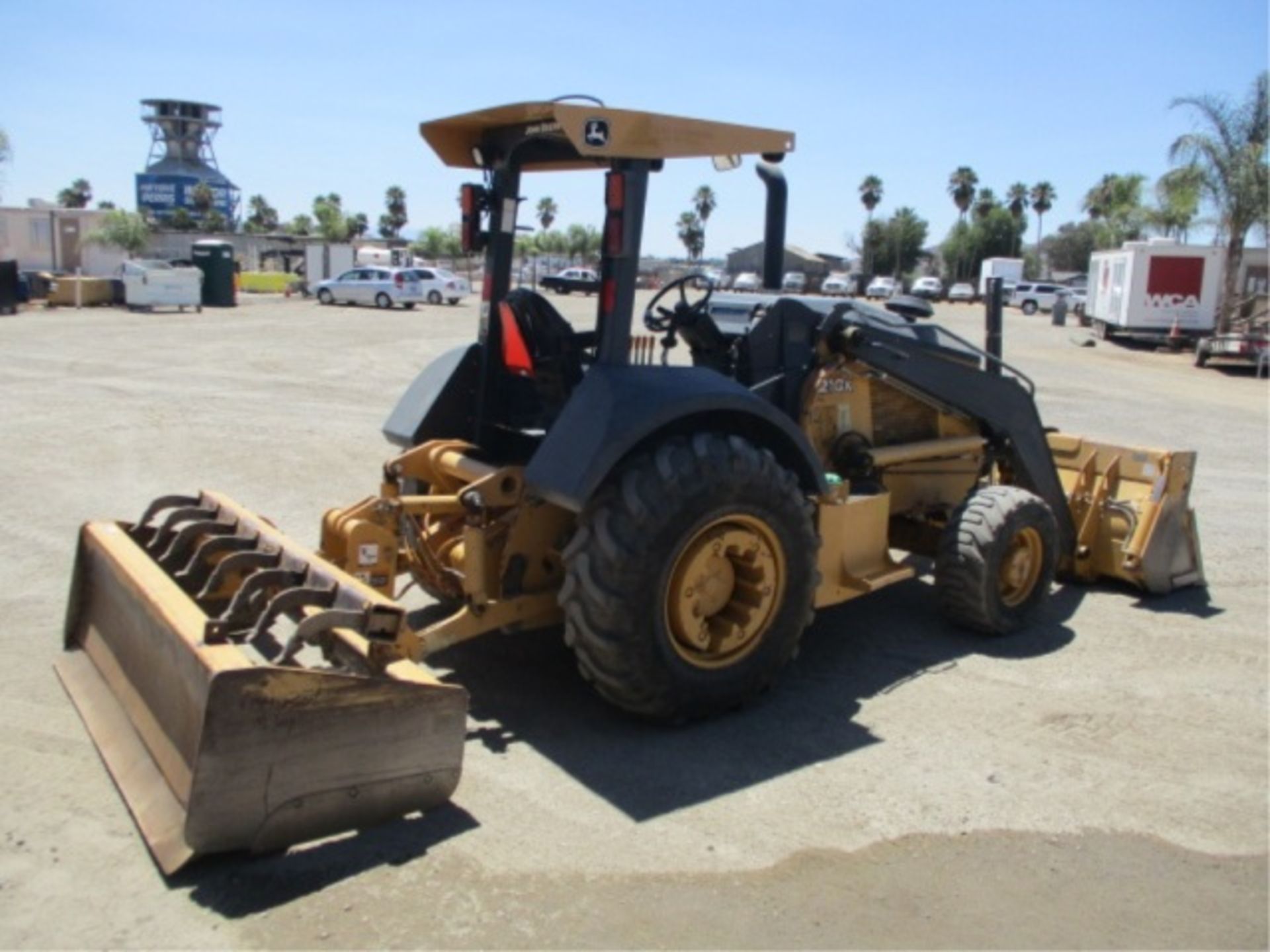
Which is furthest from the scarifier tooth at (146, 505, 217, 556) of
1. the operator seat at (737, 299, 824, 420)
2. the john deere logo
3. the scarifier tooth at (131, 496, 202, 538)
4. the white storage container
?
the white storage container

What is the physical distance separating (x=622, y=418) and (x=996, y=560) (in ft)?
8.42

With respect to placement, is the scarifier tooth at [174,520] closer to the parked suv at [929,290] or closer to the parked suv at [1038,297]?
the parked suv at [1038,297]

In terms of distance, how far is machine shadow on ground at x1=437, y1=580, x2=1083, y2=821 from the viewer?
430 centimetres

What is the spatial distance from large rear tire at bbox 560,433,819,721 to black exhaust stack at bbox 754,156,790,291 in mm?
1069

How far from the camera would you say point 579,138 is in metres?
4.23

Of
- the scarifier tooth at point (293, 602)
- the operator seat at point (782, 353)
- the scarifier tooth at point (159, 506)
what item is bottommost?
the scarifier tooth at point (293, 602)

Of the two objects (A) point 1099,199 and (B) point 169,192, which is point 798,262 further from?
(B) point 169,192

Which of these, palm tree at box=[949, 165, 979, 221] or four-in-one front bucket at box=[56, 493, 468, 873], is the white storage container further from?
palm tree at box=[949, 165, 979, 221]

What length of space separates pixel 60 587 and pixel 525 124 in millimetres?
3693

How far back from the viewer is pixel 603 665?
4.36 m

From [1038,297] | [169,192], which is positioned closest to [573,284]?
[1038,297]

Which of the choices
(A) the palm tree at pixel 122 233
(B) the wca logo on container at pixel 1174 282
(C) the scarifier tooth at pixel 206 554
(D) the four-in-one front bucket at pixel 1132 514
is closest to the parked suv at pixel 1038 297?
(B) the wca logo on container at pixel 1174 282

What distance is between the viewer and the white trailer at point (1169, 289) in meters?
31.0

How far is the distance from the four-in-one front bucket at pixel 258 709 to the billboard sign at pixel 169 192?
95843 millimetres
